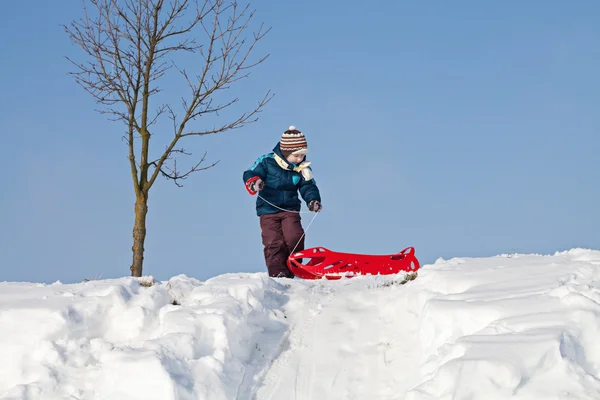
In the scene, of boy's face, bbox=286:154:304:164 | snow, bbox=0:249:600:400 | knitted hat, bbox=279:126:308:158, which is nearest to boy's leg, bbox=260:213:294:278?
boy's face, bbox=286:154:304:164

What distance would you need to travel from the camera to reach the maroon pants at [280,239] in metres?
11.4

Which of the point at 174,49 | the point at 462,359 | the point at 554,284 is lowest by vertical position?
the point at 462,359

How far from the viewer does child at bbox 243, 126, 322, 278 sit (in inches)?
451

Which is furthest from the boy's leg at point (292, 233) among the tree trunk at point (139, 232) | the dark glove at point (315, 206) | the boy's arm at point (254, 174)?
the tree trunk at point (139, 232)

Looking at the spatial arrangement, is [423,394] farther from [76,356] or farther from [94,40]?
[94,40]

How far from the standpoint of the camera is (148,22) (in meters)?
12.1

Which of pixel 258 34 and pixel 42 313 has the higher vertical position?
pixel 258 34

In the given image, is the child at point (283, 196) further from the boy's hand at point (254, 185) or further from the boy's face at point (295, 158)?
the boy's hand at point (254, 185)

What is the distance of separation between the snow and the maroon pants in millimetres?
3785

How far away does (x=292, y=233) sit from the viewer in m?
11.4

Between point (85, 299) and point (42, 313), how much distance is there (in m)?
0.50

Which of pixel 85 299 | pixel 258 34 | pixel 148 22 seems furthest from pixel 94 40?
pixel 85 299

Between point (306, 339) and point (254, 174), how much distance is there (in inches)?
203

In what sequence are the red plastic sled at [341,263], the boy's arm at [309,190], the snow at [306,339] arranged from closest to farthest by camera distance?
the snow at [306,339] < the red plastic sled at [341,263] < the boy's arm at [309,190]
